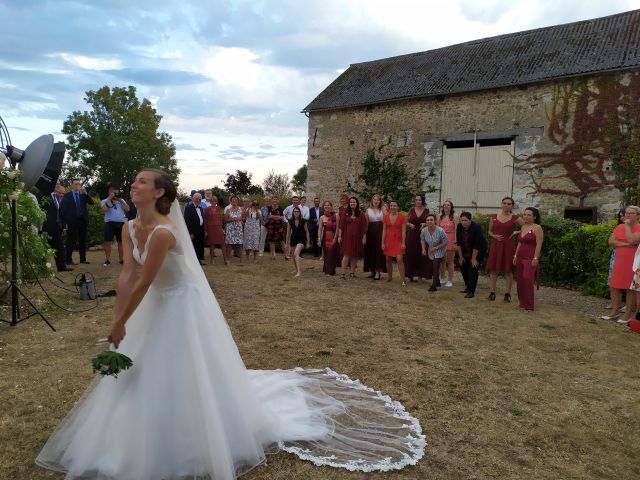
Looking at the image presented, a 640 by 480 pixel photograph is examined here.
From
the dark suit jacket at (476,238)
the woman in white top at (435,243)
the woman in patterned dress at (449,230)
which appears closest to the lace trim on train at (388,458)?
the dark suit jacket at (476,238)

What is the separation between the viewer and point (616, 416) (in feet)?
12.9

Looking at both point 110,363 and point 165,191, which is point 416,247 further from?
point 110,363

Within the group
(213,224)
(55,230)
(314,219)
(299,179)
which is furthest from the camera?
(299,179)

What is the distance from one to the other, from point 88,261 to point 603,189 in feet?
47.0

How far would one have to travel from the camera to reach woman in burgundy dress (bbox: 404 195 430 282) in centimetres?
977

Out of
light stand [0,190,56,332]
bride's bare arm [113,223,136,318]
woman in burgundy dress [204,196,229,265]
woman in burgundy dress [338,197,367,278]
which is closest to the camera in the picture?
bride's bare arm [113,223,136,318]

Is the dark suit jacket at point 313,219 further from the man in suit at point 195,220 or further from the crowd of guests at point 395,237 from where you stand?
the man in suit at point 195,220

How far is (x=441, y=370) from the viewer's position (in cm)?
484

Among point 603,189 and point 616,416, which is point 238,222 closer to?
point 616,416

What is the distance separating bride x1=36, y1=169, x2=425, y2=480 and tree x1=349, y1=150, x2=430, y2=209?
14.9 m

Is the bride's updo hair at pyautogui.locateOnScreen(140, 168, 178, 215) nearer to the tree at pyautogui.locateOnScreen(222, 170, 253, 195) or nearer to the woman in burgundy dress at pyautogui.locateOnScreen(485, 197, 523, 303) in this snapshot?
the woman in burgundy dress at pyautogui.locateOnScreen(485, 197, 523, 303)

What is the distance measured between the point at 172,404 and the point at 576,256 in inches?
370

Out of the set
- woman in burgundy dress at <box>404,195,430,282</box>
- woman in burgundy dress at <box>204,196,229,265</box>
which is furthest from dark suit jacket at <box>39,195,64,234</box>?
woman in burgundy dress at <box>404,195,430,282</box>

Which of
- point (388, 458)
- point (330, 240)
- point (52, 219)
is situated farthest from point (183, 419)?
point (52, 219)
